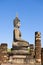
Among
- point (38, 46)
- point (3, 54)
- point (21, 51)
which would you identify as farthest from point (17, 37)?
point (3, 54)

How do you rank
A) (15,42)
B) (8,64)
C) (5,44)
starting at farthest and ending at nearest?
(5,44) < (15,42) < (8,64)

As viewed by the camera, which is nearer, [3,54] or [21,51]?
[21,51]

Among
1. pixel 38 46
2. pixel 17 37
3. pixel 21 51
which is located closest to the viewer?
pixel 21 51

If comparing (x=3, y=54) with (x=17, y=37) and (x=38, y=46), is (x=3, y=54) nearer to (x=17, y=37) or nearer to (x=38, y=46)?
(x=38, y=46)

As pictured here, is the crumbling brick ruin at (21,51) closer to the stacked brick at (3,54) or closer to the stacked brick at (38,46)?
the stacked brick at (38,46)

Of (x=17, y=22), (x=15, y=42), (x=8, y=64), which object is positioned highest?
(x=17, y=22)

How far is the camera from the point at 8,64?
27312 mm

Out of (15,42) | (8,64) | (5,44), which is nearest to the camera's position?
(8,64)

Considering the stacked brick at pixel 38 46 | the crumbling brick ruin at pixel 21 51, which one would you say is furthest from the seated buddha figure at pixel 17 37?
the stacked brick at pixel 38 46

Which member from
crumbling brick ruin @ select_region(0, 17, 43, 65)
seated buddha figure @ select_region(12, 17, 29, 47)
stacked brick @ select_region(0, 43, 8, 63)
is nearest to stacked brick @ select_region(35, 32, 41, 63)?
crumbling brick ruin @ select_region(0, 17, 43, 65)

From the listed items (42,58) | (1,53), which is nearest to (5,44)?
(1,53)

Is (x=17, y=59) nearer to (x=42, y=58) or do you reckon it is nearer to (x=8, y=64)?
(x=8, y=64)

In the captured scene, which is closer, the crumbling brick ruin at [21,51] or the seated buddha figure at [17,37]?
the crumbling brick ruin at [21,51]

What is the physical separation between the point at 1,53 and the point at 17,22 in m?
5.40
